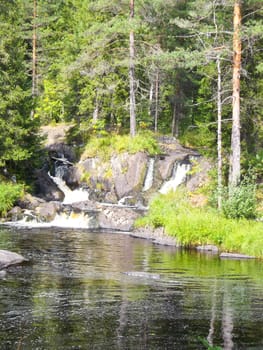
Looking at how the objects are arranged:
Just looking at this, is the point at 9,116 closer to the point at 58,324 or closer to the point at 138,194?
the point at 138,194

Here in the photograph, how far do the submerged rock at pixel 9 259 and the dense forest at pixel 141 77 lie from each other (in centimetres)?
1028

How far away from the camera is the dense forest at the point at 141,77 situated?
83.7 ft

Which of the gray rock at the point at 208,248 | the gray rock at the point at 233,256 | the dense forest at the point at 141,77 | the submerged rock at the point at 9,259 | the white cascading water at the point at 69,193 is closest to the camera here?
the submerged rock at the point at 9,259

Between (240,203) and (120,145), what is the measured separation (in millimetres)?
14366

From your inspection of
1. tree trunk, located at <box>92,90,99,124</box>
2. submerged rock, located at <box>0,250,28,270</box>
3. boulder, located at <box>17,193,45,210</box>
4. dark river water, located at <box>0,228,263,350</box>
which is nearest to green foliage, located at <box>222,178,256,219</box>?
dark river water, located at <box>0,228,263,350</box>

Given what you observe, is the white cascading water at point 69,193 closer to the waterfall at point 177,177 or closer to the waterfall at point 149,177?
the waterfall at point 149,177

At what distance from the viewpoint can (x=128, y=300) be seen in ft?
42.4

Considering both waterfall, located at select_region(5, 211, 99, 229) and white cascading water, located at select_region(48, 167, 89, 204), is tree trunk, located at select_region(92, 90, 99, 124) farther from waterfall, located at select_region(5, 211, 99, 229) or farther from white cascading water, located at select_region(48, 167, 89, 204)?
waterfall, located at select_region(5, 211, 99, 229)

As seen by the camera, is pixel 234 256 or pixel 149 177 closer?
pixel 234 256

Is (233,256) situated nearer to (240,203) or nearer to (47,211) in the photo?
(240,203)

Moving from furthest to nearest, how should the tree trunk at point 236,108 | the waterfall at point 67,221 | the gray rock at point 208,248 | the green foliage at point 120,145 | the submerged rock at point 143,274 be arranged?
the green foliage at point 120,145 < the waterfall at point 67,221 < the tree trunk at point 236,108 < the gray rock at point 208,248 < the submerged rock at point 143,274

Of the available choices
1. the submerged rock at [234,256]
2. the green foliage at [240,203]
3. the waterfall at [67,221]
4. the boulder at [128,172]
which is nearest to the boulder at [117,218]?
the waterfall at [67,221]

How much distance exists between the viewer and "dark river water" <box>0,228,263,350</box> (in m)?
10.2

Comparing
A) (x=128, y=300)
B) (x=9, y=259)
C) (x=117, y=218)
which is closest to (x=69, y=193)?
(x=117, y=218)
